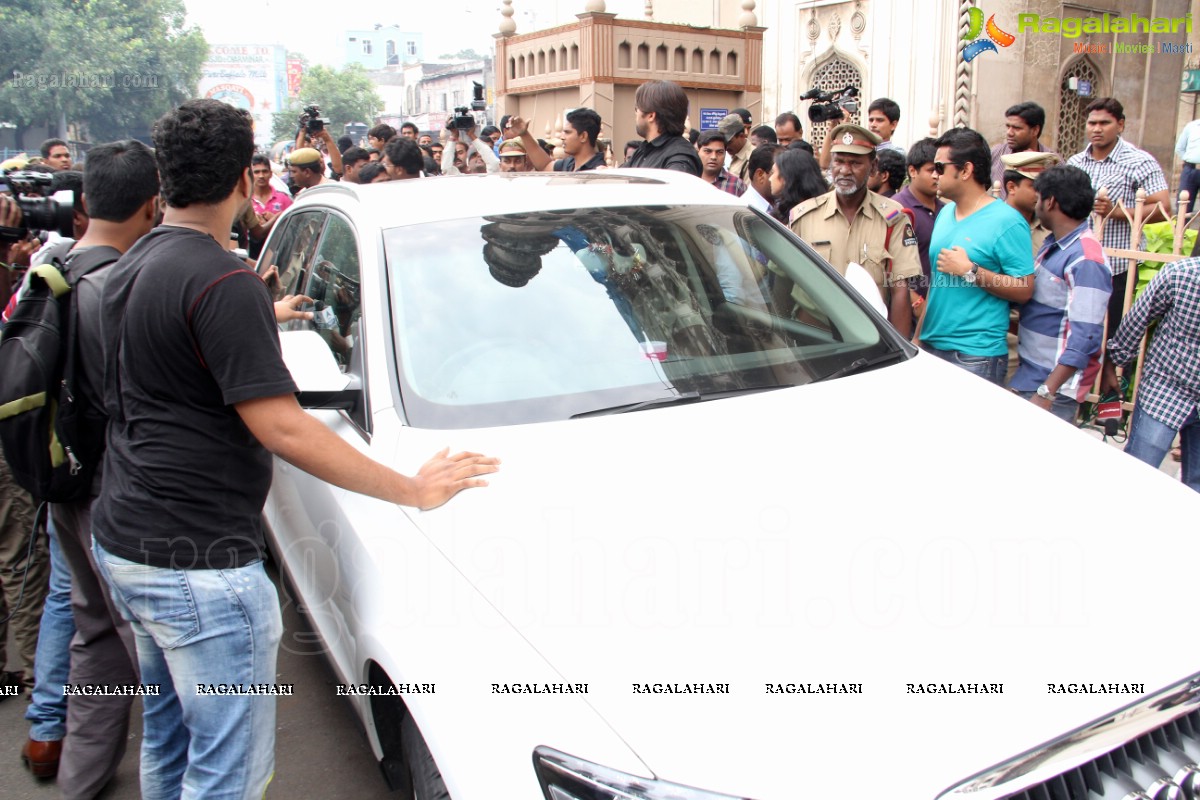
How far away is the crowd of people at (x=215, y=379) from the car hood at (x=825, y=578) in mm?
346

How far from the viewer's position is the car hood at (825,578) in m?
1.55

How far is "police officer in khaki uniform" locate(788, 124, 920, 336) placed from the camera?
175 inches

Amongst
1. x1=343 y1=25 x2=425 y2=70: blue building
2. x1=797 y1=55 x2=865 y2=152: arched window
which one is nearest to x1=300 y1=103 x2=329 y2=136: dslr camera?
x1=797 y1=55 x2=865 y2=152: arched window

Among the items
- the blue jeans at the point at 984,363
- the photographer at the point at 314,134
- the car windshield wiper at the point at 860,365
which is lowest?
Result: the blue jeans at the point at 984,363

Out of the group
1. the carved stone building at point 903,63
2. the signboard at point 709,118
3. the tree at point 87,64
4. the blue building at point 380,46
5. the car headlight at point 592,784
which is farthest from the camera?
the blue building at point 380,46

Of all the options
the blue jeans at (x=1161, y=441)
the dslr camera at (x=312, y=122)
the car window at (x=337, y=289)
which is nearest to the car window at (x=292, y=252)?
the car window at (x=337, y=289)

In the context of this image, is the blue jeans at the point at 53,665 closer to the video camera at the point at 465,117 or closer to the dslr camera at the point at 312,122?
the dslr camera at the point at 312,122

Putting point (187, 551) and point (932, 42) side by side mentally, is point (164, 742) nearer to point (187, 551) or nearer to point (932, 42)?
point (187, 551)

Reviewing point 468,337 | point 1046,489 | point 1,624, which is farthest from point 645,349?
point 1,624

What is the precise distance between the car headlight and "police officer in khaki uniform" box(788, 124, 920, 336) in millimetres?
3383

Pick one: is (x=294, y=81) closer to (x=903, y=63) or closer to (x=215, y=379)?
(x=903, y=63)

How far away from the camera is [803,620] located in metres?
1.75

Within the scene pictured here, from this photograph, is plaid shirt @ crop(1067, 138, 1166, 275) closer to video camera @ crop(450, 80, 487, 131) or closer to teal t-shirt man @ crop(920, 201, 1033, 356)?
teal t-shirt man @ crop(920, 201, 1033, 356)

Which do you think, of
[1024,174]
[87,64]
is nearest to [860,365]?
[1024,174]
